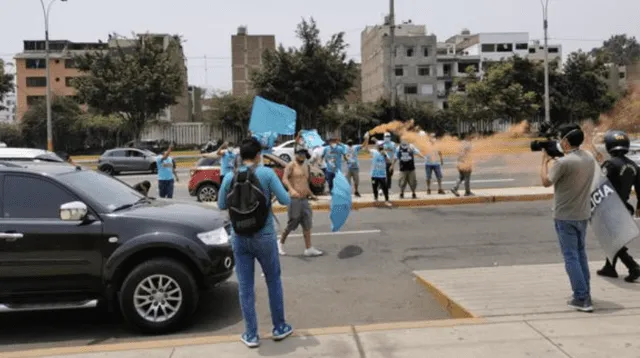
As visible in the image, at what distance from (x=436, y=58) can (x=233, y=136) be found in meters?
34.6

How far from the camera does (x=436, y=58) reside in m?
73.6

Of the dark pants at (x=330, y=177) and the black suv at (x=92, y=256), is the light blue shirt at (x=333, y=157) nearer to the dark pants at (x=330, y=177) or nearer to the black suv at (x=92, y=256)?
the dark pants at (x=330, y=177)

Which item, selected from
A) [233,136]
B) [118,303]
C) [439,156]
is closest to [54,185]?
[118,303]

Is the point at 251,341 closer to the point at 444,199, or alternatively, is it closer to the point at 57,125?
the point at 444,199

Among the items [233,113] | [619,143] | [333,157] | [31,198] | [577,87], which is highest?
[577,87]

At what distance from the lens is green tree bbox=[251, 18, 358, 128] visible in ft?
131

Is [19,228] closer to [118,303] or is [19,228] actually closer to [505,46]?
[118,303]

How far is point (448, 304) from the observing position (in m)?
5.70

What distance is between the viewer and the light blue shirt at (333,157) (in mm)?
15438

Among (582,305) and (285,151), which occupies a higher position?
(285,151)

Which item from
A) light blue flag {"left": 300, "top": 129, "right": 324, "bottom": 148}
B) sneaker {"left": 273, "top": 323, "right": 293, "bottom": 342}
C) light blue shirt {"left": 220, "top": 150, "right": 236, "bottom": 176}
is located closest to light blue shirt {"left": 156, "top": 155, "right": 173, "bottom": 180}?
light blue shirt {"left": 220, "top": 150, "right": 236, "bottom": 176}

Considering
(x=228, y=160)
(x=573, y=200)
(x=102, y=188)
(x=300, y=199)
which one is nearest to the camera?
(x=573, y=200)

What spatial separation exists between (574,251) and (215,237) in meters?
3.43

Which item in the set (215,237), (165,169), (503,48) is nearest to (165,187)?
(165,169)
